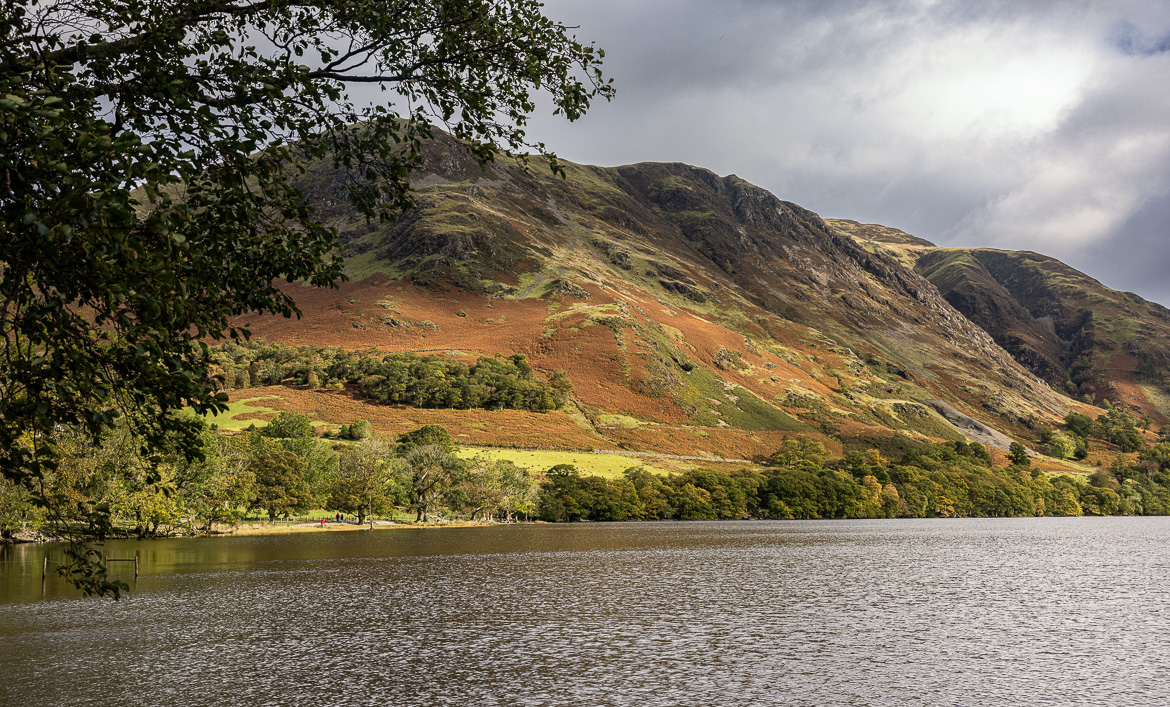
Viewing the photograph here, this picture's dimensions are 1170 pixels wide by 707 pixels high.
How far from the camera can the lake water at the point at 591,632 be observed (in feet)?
86.5

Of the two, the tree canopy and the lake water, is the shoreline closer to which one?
the lake water

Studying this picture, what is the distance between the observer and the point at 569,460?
168875 millimetres

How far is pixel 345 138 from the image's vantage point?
13141 millimetres

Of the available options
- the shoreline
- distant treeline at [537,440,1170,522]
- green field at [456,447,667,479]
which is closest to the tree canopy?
the shoreline

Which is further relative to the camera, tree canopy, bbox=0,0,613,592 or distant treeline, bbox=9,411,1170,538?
distant treeline, bbox=9,411,1170,538

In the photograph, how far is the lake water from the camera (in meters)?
26.4

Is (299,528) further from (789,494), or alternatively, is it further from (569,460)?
(789,494)

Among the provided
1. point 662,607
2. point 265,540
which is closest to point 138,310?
point 662,607

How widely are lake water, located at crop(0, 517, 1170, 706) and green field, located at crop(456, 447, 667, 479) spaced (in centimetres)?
8631

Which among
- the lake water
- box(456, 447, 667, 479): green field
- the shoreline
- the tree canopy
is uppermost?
the tree canopy

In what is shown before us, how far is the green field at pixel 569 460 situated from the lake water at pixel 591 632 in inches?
3398

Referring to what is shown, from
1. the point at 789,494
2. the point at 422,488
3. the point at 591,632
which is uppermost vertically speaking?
the point at 422,488

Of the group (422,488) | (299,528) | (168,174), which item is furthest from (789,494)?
(168,174)

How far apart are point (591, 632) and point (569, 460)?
433ft
